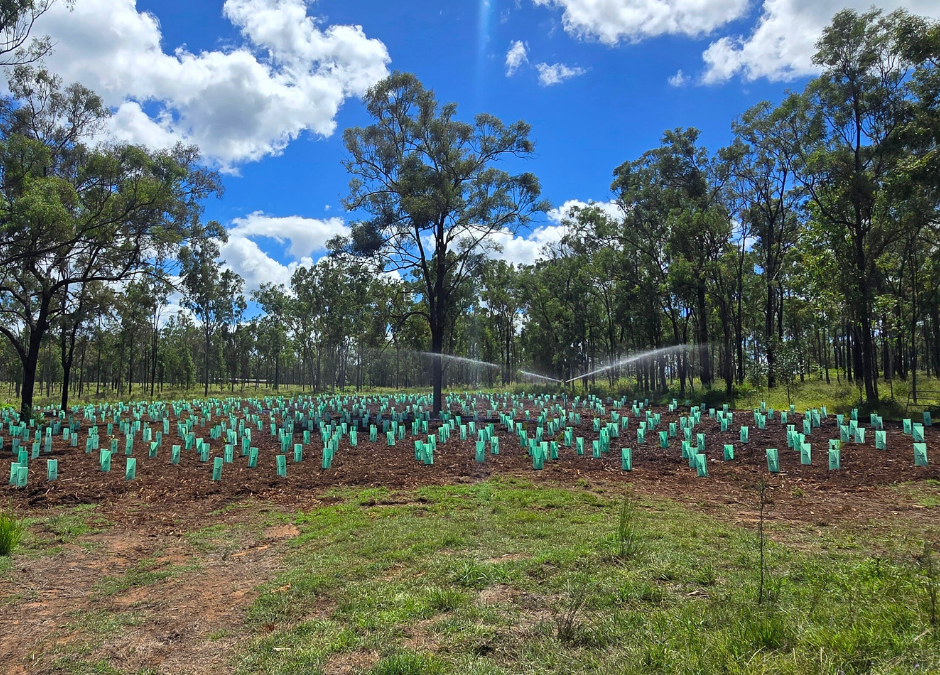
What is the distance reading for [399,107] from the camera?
59.0ft

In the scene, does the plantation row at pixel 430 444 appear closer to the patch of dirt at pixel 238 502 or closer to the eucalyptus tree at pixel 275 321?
the patch of dirt at pixel 238 502

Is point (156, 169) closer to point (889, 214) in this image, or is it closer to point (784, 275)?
point (889, 214)

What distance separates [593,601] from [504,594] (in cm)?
62

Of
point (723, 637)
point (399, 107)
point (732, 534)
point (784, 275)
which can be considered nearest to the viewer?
point (723, 637)

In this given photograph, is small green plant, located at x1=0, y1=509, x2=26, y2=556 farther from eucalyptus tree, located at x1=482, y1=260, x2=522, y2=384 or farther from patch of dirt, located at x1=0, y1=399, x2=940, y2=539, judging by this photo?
eucalyptus tree, located at x1=482, y1=260, x2=522, y2=384

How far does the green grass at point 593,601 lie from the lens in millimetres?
2543

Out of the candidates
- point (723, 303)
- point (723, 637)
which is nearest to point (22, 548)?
point (723, 637)

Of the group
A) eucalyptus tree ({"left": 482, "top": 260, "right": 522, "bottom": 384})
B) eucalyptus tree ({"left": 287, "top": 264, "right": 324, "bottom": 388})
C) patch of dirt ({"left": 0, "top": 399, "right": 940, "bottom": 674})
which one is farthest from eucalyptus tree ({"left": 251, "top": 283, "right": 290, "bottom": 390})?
patch of dirt ({"left": 0, "top": 399, "right": 940, "bottom": 674})

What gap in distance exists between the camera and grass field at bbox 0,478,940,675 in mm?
2613

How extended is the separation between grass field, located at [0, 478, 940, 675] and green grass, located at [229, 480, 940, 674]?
0.01 metres

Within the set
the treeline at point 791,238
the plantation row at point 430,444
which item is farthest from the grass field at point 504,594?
the treeline at point 791,238

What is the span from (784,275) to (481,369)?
3222 cm

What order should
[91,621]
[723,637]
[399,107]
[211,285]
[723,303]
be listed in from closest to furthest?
[723,637], [91,621], [211,285], [399,107], [723,303]

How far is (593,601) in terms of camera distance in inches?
130
